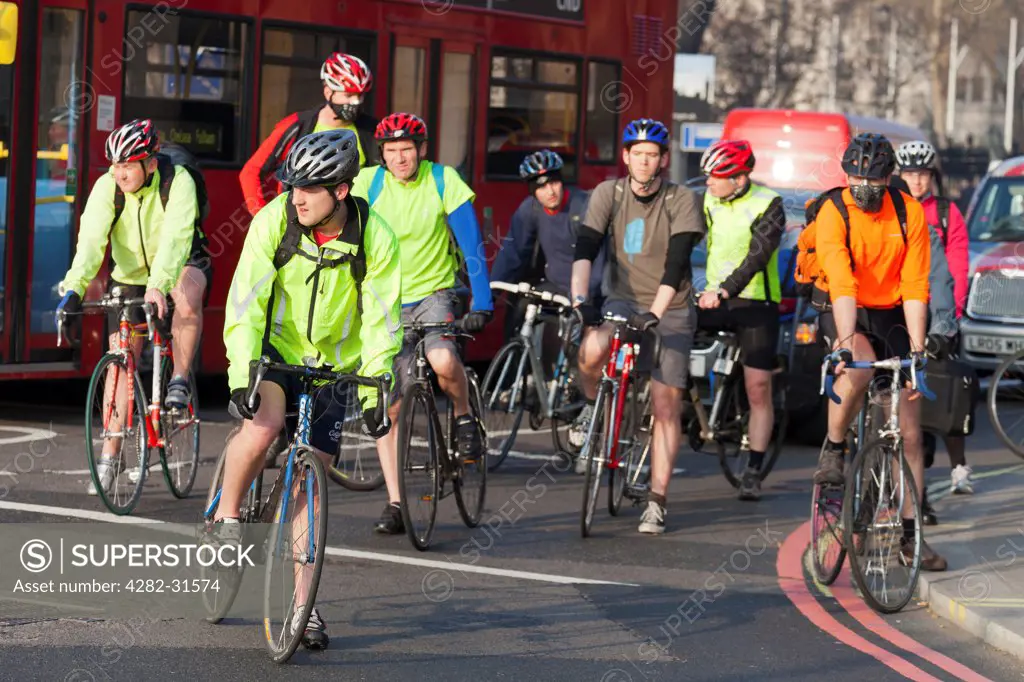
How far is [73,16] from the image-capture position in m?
11.5

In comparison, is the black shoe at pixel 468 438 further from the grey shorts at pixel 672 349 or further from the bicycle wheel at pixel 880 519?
the bicycle wheel at pixel 880 519

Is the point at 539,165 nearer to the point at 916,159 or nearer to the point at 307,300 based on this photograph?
the point at 916,159

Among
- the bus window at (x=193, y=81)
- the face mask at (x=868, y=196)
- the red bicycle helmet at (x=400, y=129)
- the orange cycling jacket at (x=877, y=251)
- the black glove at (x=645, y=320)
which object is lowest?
the black glove at (x=645, y=320)

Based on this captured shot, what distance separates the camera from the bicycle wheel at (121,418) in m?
8.72

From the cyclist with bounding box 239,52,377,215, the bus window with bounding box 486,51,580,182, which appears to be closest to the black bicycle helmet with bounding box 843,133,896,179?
the cyclist with bounding box 239,52,377,215

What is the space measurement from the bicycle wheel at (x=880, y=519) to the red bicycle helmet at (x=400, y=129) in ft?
8.44

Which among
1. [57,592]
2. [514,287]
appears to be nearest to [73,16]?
[514,287]

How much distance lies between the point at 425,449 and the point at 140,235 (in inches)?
71.9

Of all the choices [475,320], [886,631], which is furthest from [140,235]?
[886,631]

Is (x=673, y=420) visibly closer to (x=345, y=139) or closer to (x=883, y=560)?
(x=883, y=560)

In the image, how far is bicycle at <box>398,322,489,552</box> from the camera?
27.0 ft

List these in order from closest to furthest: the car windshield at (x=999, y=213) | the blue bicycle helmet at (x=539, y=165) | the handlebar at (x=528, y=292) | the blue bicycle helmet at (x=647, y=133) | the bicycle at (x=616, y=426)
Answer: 1. the bicycle at (x=616, y=426)
2. the blue bicycle helmet at (x=647, y=133)
3. the handlebar at (x=528, y=292)
4. the blue bicycle helmet at (x=539, y=165)
5. the car windshield at (x=999, y=213)

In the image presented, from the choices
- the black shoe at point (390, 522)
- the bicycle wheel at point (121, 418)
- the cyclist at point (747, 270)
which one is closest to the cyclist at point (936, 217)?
the cyclist at point (747, 270)

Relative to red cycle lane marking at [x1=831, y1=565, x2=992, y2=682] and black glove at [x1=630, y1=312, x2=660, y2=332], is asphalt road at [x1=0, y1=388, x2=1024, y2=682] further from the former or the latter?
black glove at [x1=630, y1=312, x2=660, y2=332]
